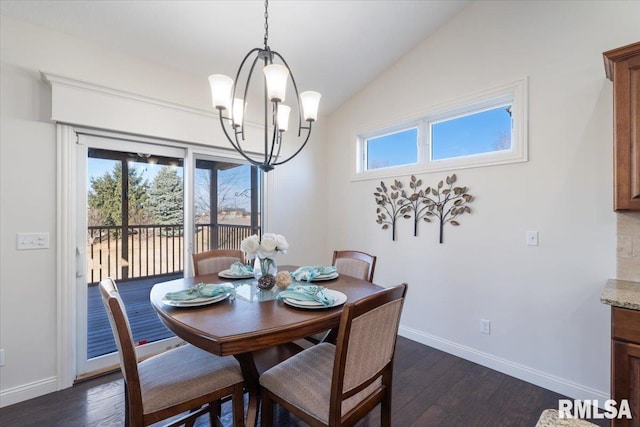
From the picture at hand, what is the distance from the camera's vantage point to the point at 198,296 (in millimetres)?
1578

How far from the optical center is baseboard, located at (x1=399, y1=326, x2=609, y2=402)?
2.08 metres

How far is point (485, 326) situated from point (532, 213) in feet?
3.42

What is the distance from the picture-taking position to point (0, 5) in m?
1.95

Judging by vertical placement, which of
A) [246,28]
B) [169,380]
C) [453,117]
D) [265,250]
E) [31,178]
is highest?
[246,28]

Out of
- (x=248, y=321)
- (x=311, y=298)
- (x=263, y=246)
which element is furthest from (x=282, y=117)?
(x=248, y=321)

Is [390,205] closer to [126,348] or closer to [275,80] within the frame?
[275,80]

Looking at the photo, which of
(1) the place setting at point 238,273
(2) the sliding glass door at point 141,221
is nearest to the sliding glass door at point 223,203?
(2) the sliding glass door at point 141,221

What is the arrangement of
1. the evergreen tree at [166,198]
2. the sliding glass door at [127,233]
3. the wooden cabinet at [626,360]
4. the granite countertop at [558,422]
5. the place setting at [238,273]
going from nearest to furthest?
the granite countertop at [558,422], the wooden cabinet at [626,360], the place setting at [238,273], the sliding glass door at [127,233], the evergreen tree at [166,198]

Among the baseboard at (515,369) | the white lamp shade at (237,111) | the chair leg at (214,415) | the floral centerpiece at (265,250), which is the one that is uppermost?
the white lamp shade at (237,111)

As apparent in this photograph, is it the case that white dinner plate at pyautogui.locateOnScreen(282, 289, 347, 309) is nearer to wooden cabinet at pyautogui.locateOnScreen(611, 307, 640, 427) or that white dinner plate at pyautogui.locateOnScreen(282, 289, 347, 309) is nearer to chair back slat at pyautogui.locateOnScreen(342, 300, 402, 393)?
chair back slat at pyautogui.locateOnScreen(342, 300, 402, 393)

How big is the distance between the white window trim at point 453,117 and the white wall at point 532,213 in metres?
0.06

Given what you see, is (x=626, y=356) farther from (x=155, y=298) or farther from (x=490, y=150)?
(x=155, y=298)

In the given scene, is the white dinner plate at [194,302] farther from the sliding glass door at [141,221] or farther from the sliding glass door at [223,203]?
the sliding glass door at [223,203]

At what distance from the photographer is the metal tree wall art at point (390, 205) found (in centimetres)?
321
